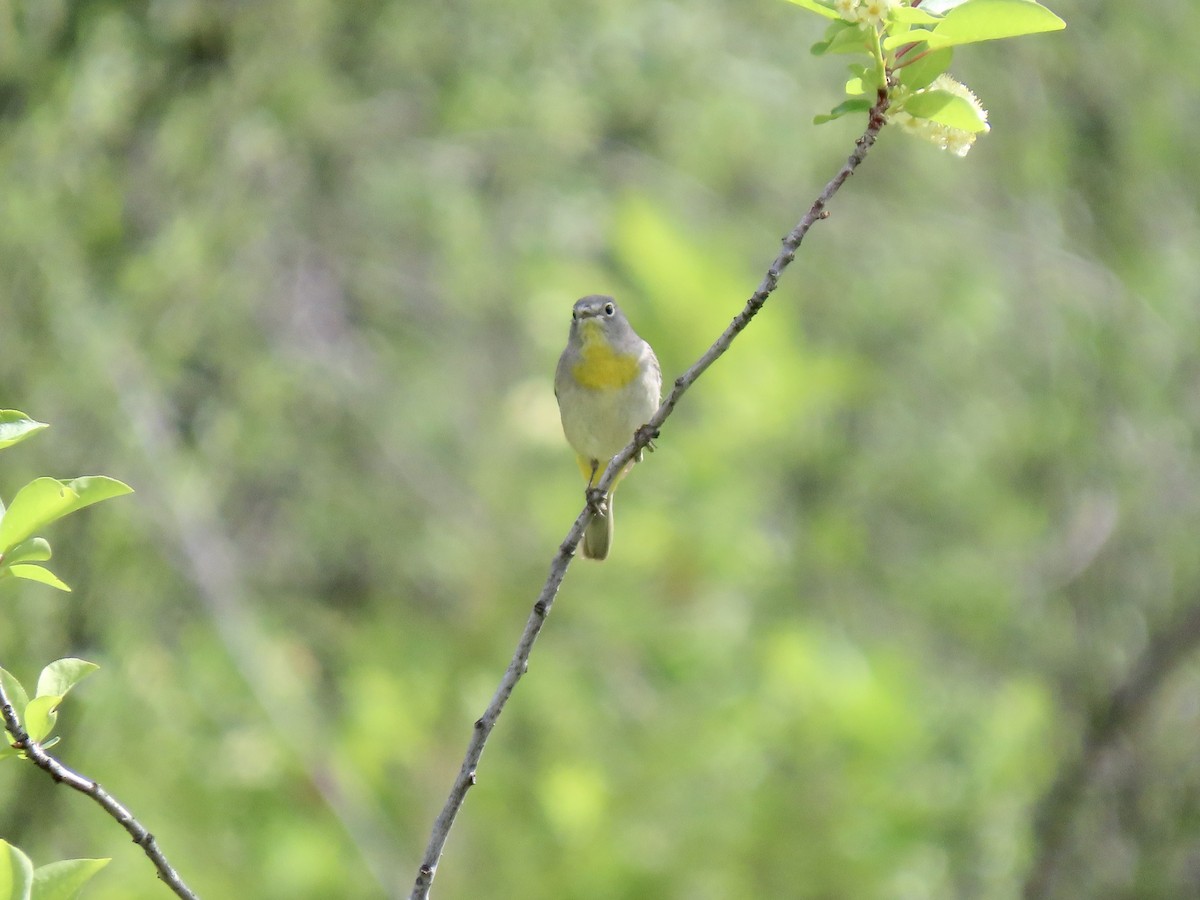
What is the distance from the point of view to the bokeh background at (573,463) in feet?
20.9

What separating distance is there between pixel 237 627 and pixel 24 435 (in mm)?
5219

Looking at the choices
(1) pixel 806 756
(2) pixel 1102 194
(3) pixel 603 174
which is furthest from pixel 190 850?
(2) pixel 1102 194

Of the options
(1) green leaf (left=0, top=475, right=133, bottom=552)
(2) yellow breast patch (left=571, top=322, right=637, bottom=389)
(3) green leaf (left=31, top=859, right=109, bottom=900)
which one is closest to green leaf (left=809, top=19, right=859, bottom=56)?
(1) green leaf (left=0, top=475, right=133, bottom=552)

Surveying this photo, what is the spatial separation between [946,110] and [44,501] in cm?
150

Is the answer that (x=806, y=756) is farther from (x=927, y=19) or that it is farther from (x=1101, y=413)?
(x=927, y=19)

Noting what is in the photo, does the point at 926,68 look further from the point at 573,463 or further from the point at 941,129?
the point at 573,463

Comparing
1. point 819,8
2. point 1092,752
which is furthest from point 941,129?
point 1092,752

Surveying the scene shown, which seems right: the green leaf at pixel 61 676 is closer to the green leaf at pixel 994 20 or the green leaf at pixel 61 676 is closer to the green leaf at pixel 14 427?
the green leaf at pixel 14 427

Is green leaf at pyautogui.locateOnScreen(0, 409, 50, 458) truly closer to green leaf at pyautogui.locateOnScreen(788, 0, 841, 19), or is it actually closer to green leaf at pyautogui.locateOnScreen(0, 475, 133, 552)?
green leaf at pyautogui.locateOnScreen(0, 475, 133, 552)

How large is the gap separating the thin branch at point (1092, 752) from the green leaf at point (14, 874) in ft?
21.8

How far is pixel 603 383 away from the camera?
5.11m

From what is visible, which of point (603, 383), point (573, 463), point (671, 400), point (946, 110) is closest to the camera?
point (946, 110)

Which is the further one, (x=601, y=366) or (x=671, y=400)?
(x=601, y=366)

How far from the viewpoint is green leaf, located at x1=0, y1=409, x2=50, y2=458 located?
6.66ft
